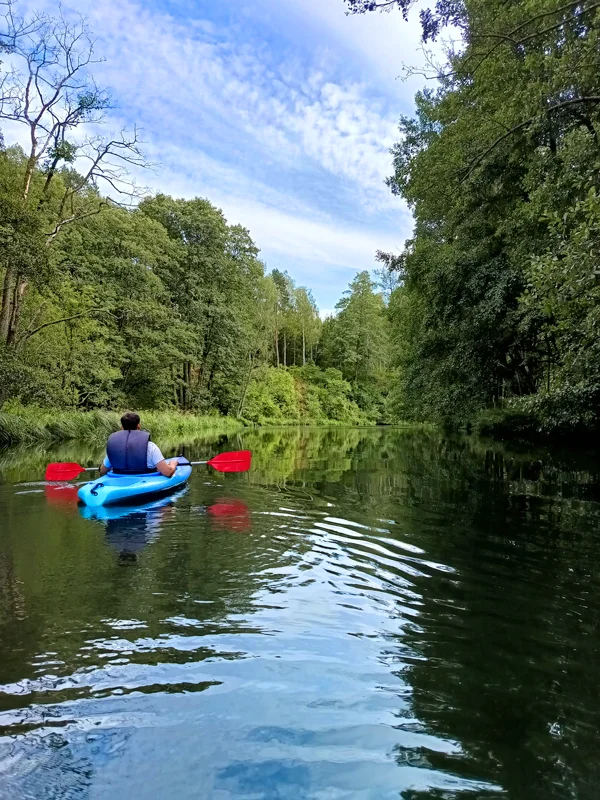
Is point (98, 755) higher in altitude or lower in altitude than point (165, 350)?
lower

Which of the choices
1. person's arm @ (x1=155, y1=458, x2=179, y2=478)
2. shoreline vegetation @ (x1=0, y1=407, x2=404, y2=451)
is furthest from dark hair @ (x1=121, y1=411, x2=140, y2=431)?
shoreline vegetation @ (x1=0, y1=407, x2=404, y2=451)

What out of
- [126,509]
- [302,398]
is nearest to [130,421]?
[126,509]

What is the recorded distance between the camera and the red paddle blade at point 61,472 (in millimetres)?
8156

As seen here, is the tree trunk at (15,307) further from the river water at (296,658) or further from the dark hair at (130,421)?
the river water at (296,658)

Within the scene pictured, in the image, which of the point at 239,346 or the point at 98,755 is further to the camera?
the point at 239,346

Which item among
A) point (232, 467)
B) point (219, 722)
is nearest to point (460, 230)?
point (232, 467)

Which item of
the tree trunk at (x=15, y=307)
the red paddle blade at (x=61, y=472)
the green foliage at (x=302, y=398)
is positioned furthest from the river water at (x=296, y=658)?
the green foliage at (x=302, y=398)

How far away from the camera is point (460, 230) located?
1503 centimetres

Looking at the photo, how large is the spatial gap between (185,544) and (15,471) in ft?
19.9

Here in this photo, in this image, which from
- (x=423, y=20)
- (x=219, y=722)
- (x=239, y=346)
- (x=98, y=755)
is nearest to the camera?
(x=98, y=755)

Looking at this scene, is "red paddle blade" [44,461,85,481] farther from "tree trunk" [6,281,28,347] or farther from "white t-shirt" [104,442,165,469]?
"tree trunk" [6,281,28,347]

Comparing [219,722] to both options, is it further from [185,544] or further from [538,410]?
[538,410]

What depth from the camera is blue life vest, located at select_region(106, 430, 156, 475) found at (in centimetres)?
688

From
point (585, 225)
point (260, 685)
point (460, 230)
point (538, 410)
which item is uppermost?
point (460, 230)
